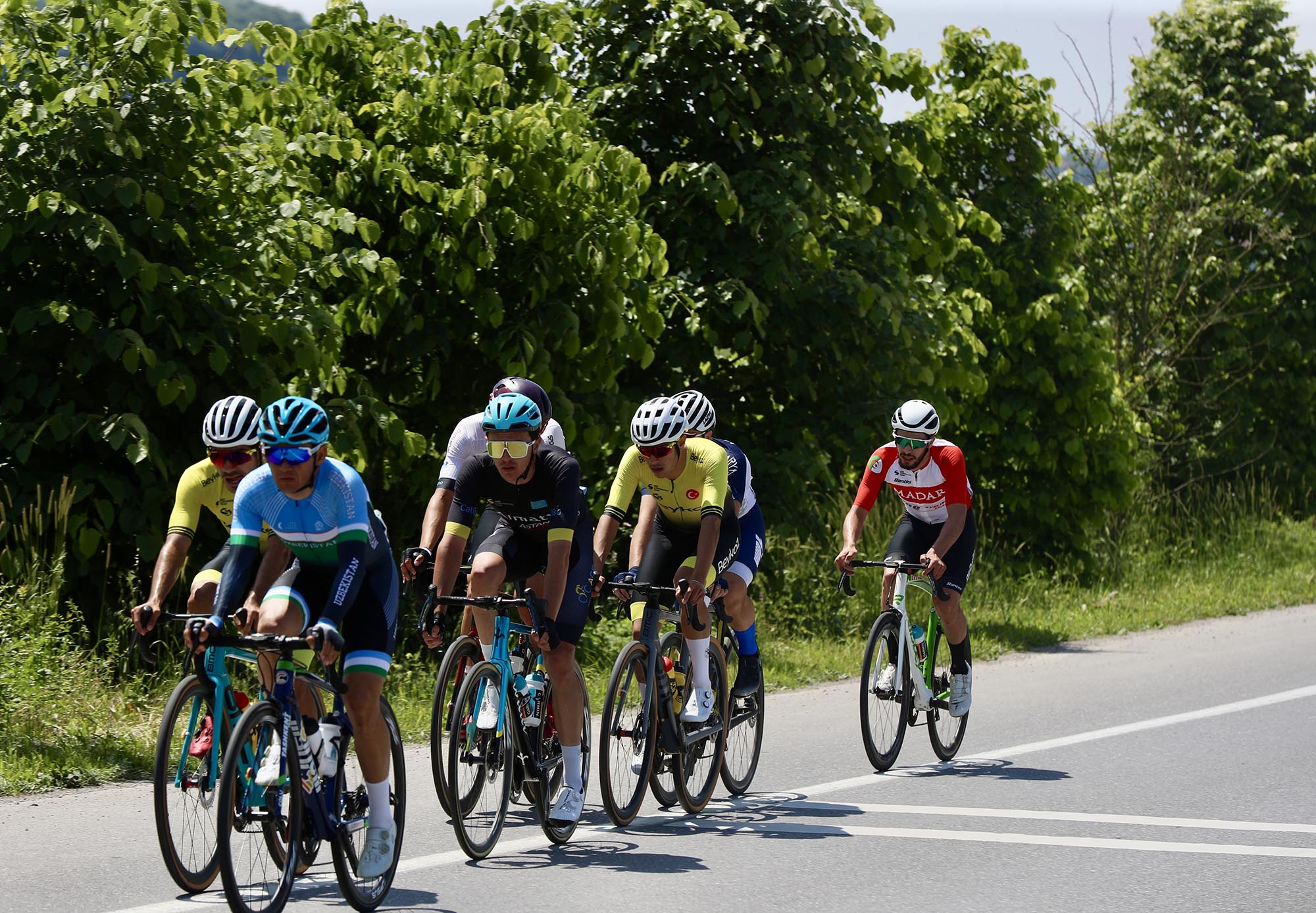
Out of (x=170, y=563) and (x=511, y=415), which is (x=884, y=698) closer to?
(x=511, y=415)

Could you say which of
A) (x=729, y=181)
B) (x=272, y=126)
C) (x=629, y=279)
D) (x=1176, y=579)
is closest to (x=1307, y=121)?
(x=1176, y=579)

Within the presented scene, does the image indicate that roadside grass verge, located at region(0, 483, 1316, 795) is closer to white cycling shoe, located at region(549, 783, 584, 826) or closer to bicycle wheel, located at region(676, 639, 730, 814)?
bicycle wheel, located at region(676, 639, 730, 814)

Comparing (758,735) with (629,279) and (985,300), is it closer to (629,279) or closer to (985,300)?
(629,279)

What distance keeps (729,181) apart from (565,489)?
6323 mm

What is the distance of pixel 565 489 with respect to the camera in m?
6.91

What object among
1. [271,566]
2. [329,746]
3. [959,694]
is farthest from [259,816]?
[959,694]

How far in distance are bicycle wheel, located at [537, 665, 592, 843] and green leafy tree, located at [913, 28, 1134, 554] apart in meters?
10.0

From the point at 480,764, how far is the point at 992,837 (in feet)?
7.57

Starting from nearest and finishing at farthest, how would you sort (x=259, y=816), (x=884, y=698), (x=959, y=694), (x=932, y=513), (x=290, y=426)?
(x=259, y=816) < (x=290, y=426) < (x=884, y=698) < (x=959, y=694) < (x=932, y=513)

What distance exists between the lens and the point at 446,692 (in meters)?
6.82

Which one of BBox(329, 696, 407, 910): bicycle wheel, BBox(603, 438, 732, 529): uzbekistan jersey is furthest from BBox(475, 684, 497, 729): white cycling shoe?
BBox(603, 438, 732, 529): uzbekistan jersey

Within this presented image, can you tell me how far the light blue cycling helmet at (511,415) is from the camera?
6.75 m

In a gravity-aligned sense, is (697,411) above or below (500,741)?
above

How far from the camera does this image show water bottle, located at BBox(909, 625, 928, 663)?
9.19m
